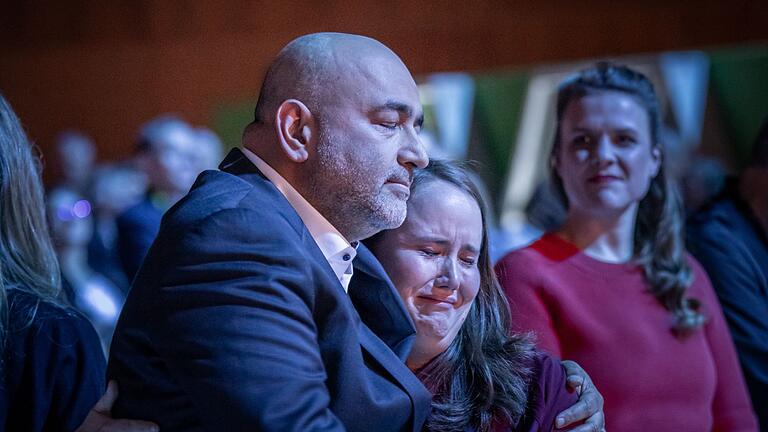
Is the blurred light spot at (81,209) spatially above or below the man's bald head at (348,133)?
below

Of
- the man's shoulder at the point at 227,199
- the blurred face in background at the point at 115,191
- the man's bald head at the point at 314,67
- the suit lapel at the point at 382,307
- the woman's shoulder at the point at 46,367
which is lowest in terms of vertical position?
the blurred face in background at the point at 115,191

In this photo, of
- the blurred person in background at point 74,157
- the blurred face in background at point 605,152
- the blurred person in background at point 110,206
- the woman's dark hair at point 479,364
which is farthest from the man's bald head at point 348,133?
the blurred person in background at point 74,157

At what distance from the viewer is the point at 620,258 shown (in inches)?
77.5

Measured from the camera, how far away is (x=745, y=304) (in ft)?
7.45

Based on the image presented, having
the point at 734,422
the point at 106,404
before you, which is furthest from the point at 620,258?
the point at 106,404

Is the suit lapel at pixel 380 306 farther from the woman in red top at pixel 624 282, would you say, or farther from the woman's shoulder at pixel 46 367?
the woman's shoulder at pixel 46 367

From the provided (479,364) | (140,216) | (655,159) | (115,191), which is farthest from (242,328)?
(115,191)

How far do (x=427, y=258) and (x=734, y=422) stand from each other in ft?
2.88

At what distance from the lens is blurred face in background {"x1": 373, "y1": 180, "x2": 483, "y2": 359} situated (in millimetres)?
1475

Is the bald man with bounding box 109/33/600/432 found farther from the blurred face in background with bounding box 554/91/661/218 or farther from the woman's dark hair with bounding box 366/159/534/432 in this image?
the blurred face in background with bounding box 554/91/661/218

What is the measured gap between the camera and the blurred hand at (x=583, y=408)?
1427 mm

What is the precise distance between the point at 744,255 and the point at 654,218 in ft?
1.41

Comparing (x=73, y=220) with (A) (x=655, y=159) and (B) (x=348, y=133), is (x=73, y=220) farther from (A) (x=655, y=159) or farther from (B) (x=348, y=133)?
(B) (x=348, y=133)

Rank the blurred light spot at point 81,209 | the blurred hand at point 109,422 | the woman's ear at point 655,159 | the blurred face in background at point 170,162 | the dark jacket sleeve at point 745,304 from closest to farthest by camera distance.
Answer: the blurred hand at point 109,422 → the woman's ear at point 655,159 → the dark jacket sleeve at point 745,304 → the blurred face in background at point 170,162 → the blurred light spot at point 81,209
